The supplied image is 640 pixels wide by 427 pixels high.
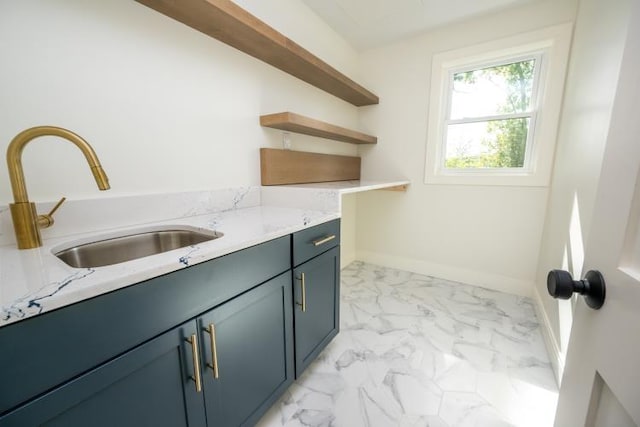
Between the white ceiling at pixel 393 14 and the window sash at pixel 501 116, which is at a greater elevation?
the white ceiling at pixel 393 14

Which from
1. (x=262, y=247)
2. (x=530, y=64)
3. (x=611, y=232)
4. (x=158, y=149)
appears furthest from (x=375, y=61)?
(x=611, y=232)

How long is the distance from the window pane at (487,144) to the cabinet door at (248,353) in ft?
6.99

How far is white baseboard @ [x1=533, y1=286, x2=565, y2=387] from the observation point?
4.23 feet

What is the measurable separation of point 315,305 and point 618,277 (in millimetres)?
1118

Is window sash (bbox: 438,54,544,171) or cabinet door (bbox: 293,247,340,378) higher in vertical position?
window sash (bbox: 438,54,544,171)

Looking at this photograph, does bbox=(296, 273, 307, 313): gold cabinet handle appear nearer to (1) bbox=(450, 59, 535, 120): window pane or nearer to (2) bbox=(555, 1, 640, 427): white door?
(2) bbox=(555, 1, 640, 427): white door

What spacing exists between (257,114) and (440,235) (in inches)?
80.3

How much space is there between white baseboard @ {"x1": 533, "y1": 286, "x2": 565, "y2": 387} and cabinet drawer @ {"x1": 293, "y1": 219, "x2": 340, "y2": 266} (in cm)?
120

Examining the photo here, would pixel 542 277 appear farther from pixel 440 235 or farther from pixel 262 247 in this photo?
pixel 262 247

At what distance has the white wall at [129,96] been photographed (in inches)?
34.2

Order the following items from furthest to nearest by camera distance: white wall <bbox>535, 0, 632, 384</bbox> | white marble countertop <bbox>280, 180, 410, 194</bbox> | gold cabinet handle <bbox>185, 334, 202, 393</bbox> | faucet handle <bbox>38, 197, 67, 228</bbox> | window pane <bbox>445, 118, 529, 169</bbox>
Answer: window pane <bbox>445, 118, 529, 169</bbox> → white marble countertop <bbox>280, 180, 410, 194</bbox> → white wall <bbox>535, 0, 632, 384</bbox> → faucet handle <bbox>38, 197, 67, 228</bbox> → gold cabinet handle <bbox>185, 334, 202, 393</bbox>

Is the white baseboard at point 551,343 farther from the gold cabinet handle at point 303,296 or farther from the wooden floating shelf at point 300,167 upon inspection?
the wooden floating shelf at point 300,167

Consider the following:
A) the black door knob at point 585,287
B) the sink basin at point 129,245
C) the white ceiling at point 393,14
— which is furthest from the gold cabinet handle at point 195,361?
the white ceiling at point 393,14

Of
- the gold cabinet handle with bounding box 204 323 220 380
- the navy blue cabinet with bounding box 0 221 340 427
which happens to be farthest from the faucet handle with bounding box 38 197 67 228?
the gold cabinet handle with bounding box 204 323 220 380
